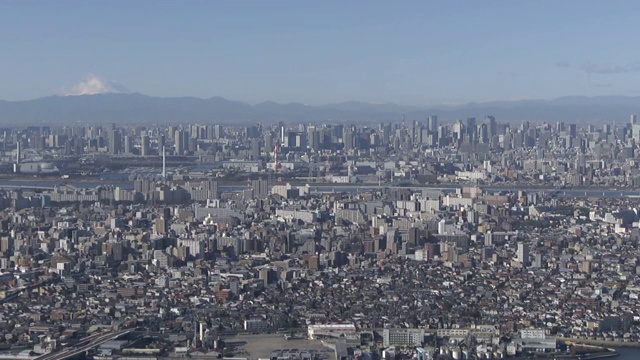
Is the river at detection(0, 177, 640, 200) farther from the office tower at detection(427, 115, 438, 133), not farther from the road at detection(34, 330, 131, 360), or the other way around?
the road at detection(34, 330, 131, 360)

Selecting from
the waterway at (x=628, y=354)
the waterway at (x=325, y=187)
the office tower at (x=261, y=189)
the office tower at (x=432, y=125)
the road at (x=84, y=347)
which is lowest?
the waterway at (x=325, y=187)

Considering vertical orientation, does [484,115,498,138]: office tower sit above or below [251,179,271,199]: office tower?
above

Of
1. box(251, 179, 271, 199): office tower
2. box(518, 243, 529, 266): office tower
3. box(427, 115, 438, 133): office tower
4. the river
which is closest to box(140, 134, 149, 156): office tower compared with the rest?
the river

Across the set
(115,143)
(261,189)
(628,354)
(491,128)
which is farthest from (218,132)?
(628,354)

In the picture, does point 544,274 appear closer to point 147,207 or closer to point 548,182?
point 147,207

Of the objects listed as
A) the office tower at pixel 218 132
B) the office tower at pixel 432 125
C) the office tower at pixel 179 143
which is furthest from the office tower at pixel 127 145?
the office tower at pixel 432 125

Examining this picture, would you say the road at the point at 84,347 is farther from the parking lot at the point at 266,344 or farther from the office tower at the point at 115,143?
the office tower at the point at 115,143

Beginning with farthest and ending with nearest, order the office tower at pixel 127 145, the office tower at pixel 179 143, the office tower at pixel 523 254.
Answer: the office tower at pixel 127 145 → the office tower at pixel 179 143 → the office tower at pixel 523 254

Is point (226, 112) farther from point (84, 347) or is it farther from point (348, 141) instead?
point (84, 347)
